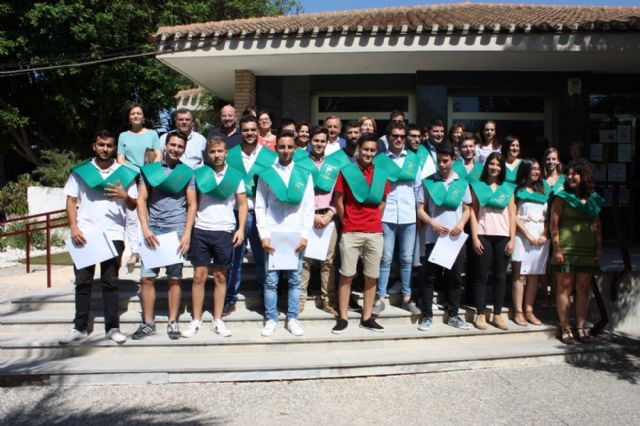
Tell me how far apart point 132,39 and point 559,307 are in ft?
54.3

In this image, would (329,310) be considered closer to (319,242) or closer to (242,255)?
(319,242)

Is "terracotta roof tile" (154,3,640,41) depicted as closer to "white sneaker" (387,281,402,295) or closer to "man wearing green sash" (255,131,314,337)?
Answer: "man wearing green sash" (255,131,314,337)

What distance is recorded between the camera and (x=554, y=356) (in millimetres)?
5055

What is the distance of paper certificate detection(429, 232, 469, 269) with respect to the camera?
5.15 meters

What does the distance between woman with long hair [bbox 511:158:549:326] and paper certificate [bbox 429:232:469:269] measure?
752mm

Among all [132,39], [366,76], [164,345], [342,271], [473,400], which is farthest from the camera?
[132,39]

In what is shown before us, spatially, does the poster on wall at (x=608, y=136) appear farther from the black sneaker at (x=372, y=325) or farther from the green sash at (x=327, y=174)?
the black sneaker at (x=372, y=325)

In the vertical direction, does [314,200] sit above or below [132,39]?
below

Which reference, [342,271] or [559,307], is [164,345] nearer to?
[342,271]

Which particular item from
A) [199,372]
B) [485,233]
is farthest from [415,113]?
[199,372]

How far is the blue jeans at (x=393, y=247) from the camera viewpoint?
535cm

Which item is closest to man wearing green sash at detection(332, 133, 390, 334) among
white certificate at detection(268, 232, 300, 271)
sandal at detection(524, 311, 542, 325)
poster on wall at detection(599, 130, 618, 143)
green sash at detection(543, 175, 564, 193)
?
white certificate at detection(268, 232, 300, 271)

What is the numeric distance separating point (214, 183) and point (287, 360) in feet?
5.83

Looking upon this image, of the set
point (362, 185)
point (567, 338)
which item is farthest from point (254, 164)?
point (567, 338)
